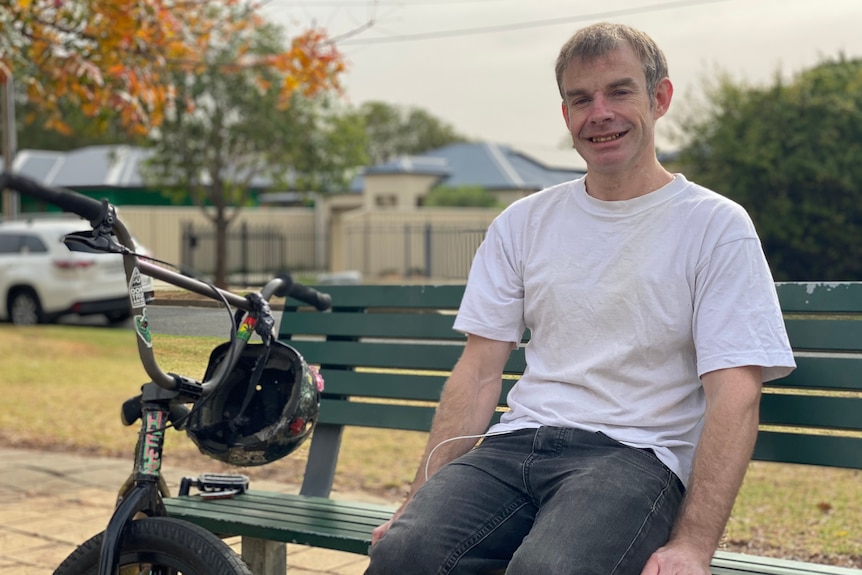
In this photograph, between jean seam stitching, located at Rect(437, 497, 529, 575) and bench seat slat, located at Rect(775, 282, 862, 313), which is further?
bench seat slat, located at Rect(775, 282, 862, 313)

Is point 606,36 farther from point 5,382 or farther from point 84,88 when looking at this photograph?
point 5,382

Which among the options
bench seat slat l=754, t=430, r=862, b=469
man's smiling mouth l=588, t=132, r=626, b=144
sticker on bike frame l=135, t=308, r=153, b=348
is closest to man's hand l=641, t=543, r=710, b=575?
bench seat slat l=754, t=430, r=862, b=469

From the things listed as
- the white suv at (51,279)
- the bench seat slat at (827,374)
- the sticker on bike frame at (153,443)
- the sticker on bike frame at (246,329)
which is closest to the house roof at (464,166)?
the white suv at (51,279)

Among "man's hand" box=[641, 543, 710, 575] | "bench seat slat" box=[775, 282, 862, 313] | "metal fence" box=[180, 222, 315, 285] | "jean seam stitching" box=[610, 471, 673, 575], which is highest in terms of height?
"bench seat slat" box=[775, 282, 862, 313]

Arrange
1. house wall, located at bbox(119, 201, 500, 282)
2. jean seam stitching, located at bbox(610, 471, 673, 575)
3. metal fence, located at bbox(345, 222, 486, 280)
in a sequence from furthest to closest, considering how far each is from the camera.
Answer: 1. metal fence, located at bbox(345, 222, 486, 280)
2. house wall, located at bbox(119, 201, 500, 282)
3. jean seam stitching, located at bbox(610, 471, 673, 575)

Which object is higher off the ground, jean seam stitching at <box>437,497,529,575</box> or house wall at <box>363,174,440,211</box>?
jean seam stitching at <box>437,497,529,575</box>

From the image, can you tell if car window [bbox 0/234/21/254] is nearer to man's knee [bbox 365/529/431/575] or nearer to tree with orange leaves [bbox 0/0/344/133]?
tree with orange leaves [bbox 0/0/344/133]

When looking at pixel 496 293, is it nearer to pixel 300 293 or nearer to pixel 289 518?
pixel 300 293

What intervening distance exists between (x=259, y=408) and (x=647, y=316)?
3.45ft

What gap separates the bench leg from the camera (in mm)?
3178

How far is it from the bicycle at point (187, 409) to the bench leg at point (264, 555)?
1.29ft

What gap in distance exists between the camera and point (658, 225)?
264 centimetres

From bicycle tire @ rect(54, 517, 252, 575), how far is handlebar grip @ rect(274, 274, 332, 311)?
2.47 ft

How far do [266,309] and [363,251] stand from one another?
28.1 meters
